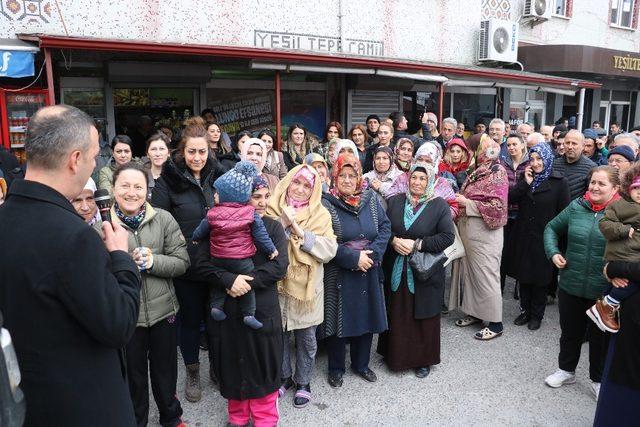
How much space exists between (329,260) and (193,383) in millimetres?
1363

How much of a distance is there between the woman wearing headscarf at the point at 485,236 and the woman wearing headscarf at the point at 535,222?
0.41 meters

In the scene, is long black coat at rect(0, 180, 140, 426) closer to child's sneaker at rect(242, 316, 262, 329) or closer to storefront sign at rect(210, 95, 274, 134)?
child's sneaker at rect(242, 316, 262, 329)

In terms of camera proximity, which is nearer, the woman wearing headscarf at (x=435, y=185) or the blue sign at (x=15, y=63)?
the woman wearing headscarf at (x=435, y=185)

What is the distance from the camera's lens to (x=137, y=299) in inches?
71.8

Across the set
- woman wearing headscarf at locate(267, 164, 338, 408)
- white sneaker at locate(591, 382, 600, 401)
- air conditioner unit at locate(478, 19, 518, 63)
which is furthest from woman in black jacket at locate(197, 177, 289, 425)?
air conditioner unit at locate(478, 19, 518, 63)

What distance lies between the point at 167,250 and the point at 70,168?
1485 millimetres

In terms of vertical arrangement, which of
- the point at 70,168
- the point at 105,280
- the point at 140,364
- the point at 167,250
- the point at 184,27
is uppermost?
the point at 184,27

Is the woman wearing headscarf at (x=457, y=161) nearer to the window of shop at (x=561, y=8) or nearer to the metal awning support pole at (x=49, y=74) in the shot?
the metal awning support pole at (x=49, y=74)

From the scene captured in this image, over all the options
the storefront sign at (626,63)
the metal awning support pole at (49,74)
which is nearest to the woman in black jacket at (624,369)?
the metal awning support pole at (49,74)

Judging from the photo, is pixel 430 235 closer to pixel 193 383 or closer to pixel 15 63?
pixel 193 383

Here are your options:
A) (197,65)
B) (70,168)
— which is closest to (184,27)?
(197,65)

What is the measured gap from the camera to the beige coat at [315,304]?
3443 mm

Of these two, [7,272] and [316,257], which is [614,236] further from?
[7,272]

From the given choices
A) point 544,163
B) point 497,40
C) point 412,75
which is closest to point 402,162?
point 544,163
